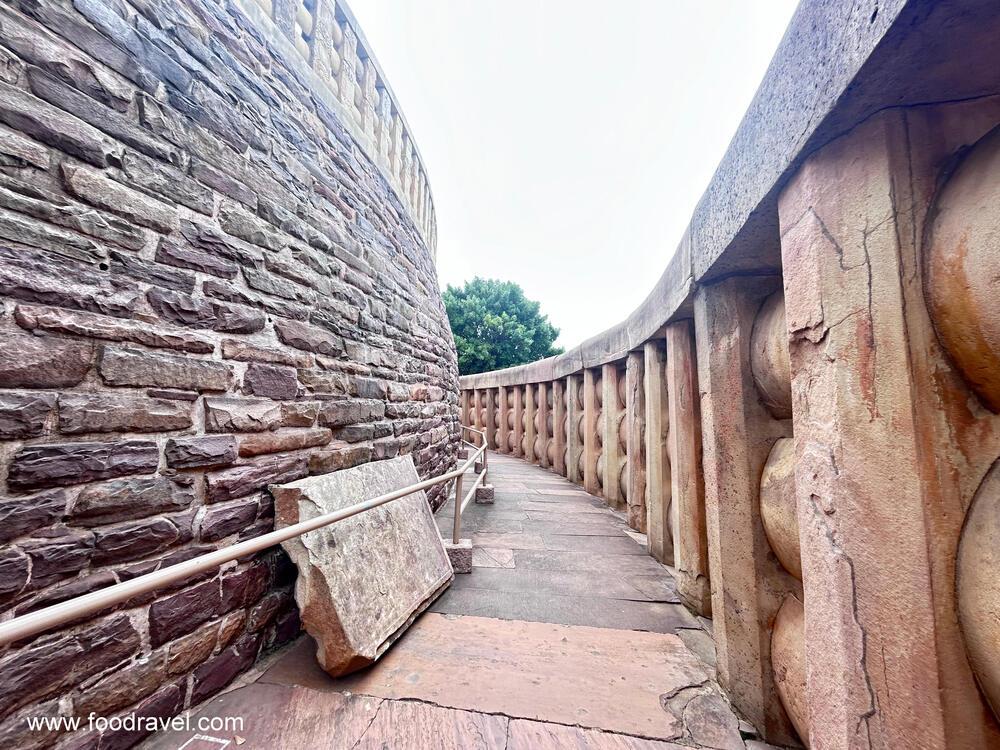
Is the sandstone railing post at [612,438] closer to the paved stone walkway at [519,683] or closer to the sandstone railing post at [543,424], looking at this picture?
the paved stone walkway at [519,683]

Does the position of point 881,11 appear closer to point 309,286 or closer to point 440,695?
point 440,695

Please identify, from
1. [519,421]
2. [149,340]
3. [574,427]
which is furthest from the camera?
[519,421]

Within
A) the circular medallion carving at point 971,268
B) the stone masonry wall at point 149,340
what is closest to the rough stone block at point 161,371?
the stone masonry wall at point 149,340

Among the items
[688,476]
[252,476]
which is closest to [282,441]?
[252,476]

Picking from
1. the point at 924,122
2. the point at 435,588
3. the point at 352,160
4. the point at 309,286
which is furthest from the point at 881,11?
the point at 352,160

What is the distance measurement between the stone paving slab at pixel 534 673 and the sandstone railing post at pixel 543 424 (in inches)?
177

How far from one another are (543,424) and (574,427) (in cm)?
138

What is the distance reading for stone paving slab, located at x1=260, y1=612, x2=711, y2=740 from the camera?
122 cm

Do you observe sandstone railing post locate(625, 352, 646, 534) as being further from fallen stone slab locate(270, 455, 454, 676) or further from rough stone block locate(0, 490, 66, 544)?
rough stone block locate(0, 490, 66, 544)

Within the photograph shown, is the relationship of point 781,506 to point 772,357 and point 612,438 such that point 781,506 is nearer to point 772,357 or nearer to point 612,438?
point 772,357

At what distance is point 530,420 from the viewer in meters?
6.72

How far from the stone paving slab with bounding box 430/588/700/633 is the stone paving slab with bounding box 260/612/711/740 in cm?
7

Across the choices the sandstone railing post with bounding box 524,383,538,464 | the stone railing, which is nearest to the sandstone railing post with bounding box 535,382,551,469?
the sandstone railing post with bounding box 524,383,538,464

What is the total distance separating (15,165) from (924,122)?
2.16 metres
